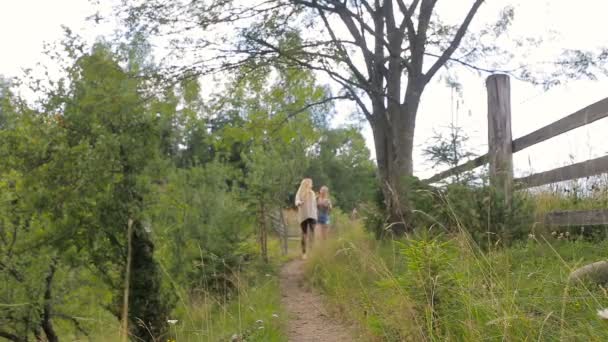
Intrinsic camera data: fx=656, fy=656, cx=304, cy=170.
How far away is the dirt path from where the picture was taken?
5344 millimetres

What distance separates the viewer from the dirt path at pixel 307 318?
534 centimetres

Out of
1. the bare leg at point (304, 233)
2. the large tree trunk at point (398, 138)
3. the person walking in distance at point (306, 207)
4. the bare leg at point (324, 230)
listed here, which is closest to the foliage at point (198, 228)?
the person walking in distance at point (306, 207)

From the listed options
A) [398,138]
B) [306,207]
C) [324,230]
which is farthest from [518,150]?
[324,230]

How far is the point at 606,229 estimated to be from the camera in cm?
585

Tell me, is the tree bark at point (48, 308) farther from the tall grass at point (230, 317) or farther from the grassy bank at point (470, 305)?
the grassy bank at point (470, 305)

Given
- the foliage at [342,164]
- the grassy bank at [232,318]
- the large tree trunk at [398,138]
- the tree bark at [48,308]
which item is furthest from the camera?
the foliage at [342,164]

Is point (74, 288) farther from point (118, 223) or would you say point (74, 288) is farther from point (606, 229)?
point (606, 229)

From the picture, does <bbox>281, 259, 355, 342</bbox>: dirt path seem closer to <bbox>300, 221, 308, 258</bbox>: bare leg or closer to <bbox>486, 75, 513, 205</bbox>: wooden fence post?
→ <bbox>486, 75, 513, 205</bbox>: wooden fence post

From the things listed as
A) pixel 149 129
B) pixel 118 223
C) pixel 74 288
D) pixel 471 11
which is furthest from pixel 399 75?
pixel 74 288

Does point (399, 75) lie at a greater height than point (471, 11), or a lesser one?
lesser

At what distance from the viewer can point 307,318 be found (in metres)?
6.67

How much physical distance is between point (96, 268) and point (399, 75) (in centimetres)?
562

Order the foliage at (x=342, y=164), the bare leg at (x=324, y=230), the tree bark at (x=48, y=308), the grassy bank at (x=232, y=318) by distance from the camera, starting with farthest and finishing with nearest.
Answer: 1. the foliage at (x=342, y=164)
2. the bare leg at (x=324, y=230)
3. the tree bark at (x=48, y=308)
4. the grassy bank at (x=232, y=318)

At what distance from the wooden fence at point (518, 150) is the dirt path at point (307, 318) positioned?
7.55 feet
